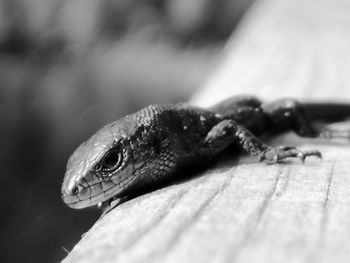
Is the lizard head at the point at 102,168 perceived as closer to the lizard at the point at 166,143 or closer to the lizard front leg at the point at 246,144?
the lizard at the point at 166,143

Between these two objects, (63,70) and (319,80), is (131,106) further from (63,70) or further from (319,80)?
(319,80)

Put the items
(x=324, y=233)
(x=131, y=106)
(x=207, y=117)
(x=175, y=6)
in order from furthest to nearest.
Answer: (x=175, y=6)
(x=131, y=106)
(x=207, y=117)
(x=324, y=233)

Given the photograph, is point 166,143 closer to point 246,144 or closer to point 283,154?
point 246,144

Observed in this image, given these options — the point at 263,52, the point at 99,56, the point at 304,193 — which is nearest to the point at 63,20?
the point at 99,56

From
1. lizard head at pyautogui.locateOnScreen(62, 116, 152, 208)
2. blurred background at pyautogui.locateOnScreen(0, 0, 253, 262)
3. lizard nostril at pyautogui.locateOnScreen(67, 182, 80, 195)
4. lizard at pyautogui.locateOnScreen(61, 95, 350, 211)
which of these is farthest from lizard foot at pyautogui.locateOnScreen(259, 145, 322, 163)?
blurred background at pyautogui.locateOnScreen(0, 0, 253, 262)

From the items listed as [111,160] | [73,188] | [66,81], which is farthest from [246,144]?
[66,81]

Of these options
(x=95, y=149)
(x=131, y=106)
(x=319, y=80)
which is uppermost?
(x=95, y=149)

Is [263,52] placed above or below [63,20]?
below

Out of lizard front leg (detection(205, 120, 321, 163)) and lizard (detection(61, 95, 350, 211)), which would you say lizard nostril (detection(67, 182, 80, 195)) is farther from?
lizard front leg (detection(205, 120, 321, 163))
